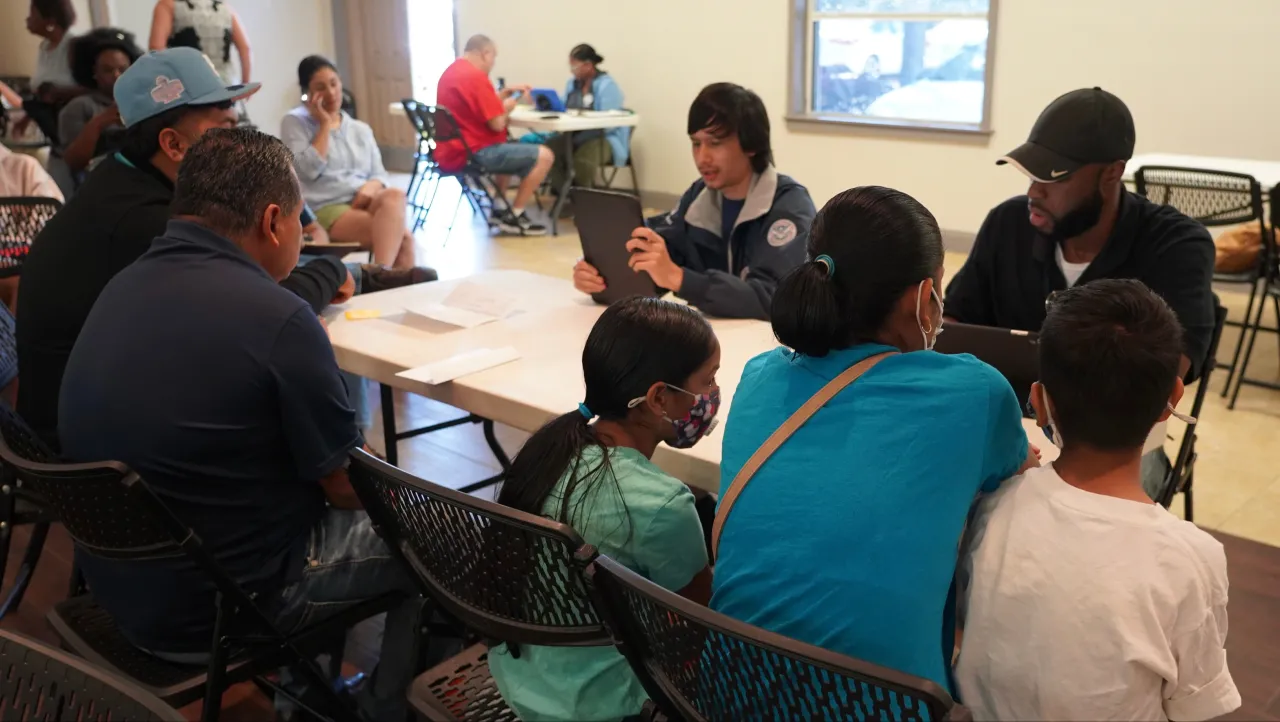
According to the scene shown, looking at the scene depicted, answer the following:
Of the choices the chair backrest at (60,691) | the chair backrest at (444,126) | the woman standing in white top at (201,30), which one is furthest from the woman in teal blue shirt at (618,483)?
the chair backrest at (444,126)

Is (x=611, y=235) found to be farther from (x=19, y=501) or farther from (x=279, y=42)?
(x=279, y=42)

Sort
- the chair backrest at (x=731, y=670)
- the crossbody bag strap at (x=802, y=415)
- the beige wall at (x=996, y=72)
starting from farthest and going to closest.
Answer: the beige wall at (x=996, y=72) < the crossbody bag strap at (x=802, y=415) < the chair backrest at (x=731, y=670)

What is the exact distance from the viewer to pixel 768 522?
3.77 ft

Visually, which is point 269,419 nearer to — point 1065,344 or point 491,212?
point 1065,344

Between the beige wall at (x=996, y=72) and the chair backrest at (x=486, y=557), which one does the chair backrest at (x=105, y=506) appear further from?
the beige wall at (x=996, y=72)

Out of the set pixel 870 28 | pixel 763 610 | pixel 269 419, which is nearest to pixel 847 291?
pixel 763 610

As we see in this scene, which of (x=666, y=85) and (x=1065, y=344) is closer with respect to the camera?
(x=1065, y=344)

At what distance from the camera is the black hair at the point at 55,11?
5398 millimetres

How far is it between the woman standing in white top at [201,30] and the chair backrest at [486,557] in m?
4.58

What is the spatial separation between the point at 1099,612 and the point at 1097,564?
0.16ft

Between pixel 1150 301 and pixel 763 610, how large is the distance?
1.84 ft

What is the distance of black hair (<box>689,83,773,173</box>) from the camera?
244cm

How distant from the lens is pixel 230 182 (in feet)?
5.58

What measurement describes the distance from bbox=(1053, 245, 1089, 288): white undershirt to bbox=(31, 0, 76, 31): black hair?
5403 millimetres
